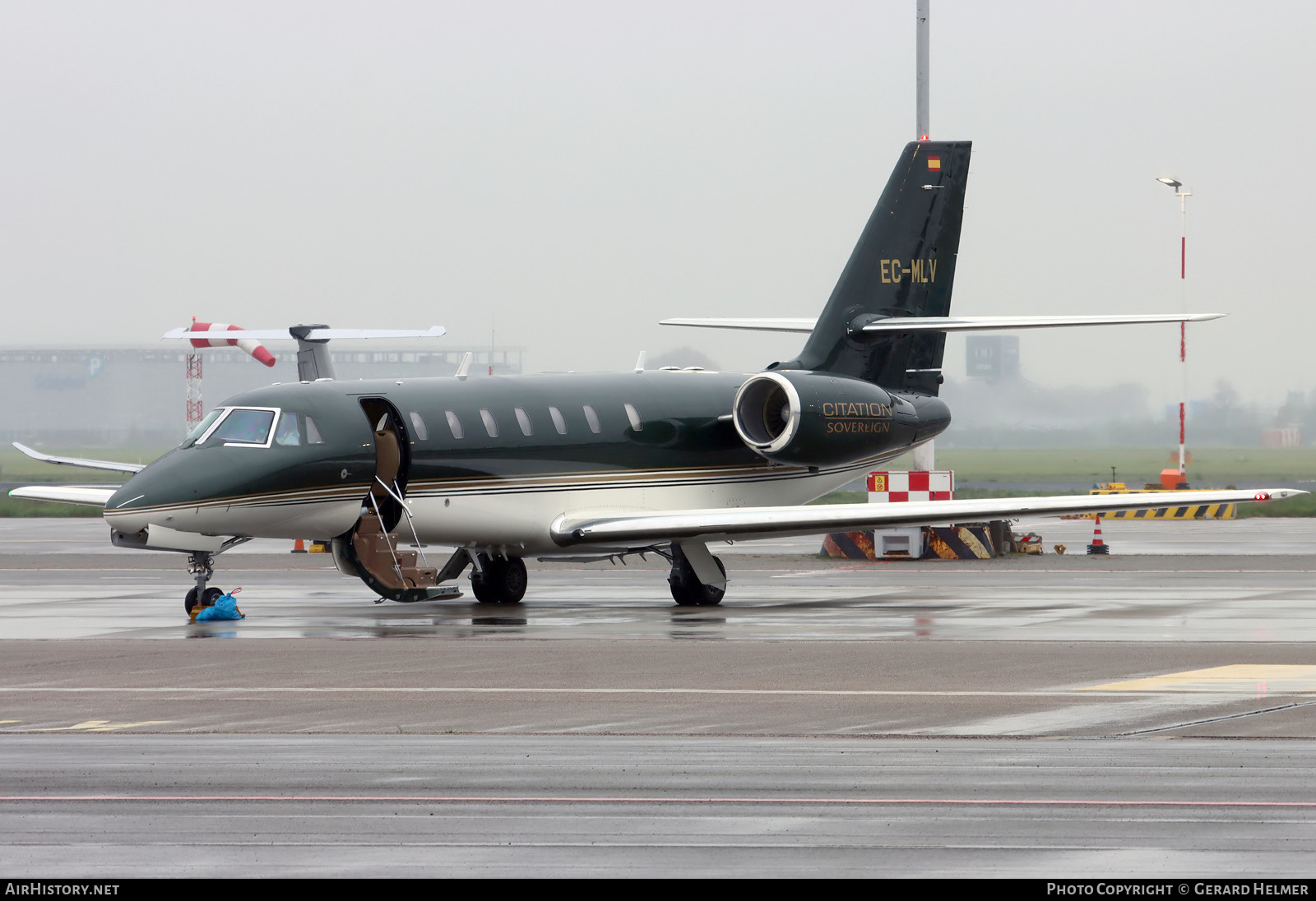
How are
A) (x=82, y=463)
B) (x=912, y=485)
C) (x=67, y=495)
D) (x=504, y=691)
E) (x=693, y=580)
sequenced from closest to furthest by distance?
1. (x=504, y=691)
2. (x=693, y=580)
3. (x=67, y=495)
4. (x=82, y=463)
5. (x=912, y=485)

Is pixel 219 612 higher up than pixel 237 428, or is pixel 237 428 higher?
pixel 237 428

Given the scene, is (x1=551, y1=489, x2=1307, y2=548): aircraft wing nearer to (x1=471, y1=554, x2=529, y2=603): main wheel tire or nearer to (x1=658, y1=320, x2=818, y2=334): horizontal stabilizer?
(x1=471, y1=554, x2=529, y2=603): main wheel tire

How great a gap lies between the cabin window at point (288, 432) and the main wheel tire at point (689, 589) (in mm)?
5561

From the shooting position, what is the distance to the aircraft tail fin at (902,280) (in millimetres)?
27656

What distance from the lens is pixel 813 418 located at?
82.2ft

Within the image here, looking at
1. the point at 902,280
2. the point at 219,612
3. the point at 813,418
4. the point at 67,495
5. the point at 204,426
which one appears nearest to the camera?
the point at 219,612

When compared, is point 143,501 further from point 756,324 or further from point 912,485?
point 912,485

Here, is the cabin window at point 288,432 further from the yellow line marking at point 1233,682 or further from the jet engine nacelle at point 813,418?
the yellow line marking at point 1233,682

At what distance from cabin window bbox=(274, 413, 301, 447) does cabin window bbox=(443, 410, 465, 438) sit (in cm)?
218

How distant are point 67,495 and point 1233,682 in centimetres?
1916

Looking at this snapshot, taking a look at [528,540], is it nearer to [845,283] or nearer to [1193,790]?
[845,283]

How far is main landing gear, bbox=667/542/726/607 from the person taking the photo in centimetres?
2370

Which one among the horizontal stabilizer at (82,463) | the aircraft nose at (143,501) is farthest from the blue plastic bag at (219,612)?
the horizontal stabilizer at (82,463)

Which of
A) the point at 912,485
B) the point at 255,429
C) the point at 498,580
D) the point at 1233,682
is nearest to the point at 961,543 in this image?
the point at 912,485
